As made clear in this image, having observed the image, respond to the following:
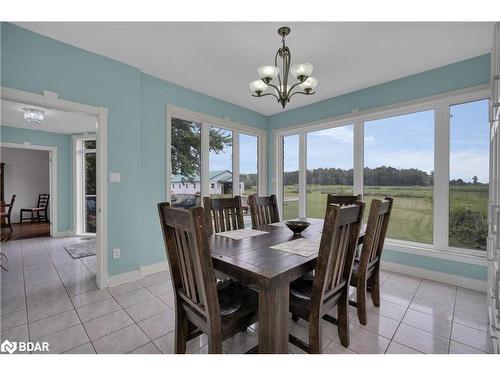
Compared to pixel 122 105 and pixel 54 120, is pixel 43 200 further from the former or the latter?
pixel 122 105

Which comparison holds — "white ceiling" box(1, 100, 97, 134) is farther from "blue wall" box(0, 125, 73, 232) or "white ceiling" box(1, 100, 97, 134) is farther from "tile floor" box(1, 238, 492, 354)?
"tile floor" box(1, 238, 492, 354)

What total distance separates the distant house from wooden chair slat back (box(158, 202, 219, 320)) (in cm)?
216

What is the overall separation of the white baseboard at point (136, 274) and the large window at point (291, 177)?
99.7 inches

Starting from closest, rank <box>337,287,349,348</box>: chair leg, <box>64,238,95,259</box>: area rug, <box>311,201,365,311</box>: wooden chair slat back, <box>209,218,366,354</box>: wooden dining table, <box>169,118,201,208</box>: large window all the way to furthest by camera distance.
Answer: <box>209,218,366,354</box>: wooden dining table → <box>311,201,365,311</box>: wooden chair slat back → <box>337,287,349,348</box>: chair leg → <box>169,118,201,208</box>: large window → <box>64,238,95,259</box>: area rug

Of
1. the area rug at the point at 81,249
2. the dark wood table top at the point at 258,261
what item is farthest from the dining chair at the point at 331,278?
the area rug at the point at 81,249

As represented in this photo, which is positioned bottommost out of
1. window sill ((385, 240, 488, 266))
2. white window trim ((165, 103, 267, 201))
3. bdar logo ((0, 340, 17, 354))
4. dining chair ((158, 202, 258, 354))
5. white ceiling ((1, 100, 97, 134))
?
bdar logo ((0, 340, 17, 354))

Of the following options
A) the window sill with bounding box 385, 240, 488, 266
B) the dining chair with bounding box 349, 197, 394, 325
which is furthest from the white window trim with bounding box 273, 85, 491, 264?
the dining chair with bounding box 349, 197, 394, 325

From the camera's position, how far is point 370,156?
11.5 ft

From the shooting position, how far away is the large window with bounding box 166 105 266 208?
3434 millimetres

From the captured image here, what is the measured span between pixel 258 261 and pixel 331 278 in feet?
1.65

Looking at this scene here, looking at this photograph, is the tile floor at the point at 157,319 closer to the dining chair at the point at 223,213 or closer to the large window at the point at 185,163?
the dining chair at the point at 223,213
